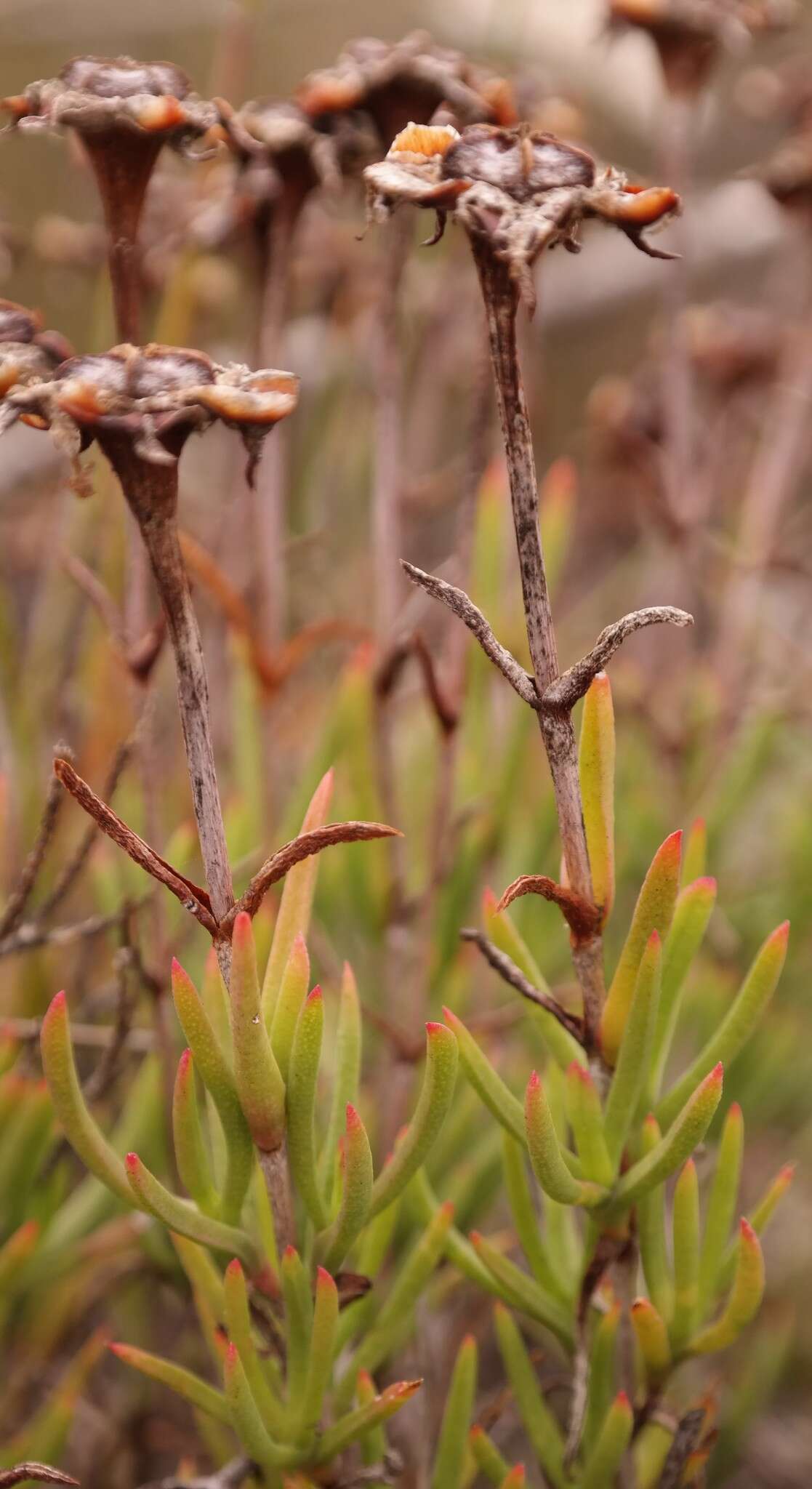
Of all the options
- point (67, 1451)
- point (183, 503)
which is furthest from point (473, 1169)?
point (183, 503)

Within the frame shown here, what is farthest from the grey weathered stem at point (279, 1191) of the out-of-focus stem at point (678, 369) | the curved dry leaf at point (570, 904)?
the out-of-focus stem at point (678, 369)

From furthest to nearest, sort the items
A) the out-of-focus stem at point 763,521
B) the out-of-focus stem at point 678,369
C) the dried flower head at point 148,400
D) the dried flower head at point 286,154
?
the out-of-focus stem at point 763,521 < the out-of-focus stem at point 678,369 < the dried flower head at point 286,154 < the dried flower head at point 148,400

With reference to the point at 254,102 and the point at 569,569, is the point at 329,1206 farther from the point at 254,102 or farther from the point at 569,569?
the point at 569,569

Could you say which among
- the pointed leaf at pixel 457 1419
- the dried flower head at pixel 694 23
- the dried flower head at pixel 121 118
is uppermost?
the dried flower head at pixel 694 23

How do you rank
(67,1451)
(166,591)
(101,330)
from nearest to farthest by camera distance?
(166,591) < (67,1451) < (101,330)

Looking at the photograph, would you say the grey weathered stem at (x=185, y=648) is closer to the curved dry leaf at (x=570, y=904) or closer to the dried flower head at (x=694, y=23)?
the curved dry leaf at (x=570, y=904)
